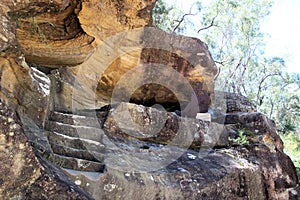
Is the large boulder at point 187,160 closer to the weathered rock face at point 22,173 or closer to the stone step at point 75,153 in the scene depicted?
the stone step at point 75,153

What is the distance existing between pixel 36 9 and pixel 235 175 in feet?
13.5

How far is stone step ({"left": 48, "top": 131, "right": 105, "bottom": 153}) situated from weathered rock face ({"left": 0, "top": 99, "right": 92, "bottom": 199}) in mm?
1387

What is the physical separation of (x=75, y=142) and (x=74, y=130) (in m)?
0.36

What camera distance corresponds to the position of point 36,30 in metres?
6.03

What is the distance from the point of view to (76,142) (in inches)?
→ 166

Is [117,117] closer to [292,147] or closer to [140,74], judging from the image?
[140,74]

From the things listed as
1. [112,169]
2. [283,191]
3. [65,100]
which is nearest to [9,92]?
[112,169]

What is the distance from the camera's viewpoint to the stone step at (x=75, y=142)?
416cm

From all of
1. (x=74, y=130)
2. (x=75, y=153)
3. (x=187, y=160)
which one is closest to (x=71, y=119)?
(x=74, y=130)

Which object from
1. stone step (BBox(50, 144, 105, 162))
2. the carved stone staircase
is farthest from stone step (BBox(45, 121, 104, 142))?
stone step (BBox(50, 144, 105, 162))

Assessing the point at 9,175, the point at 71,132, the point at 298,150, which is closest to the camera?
the point at 9,175

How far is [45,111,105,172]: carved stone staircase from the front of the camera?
11.9 feet

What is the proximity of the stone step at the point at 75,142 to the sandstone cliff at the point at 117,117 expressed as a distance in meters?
0.02

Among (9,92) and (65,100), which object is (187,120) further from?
(9,92)
